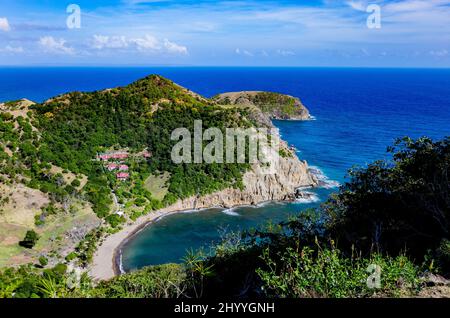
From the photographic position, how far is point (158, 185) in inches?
2379

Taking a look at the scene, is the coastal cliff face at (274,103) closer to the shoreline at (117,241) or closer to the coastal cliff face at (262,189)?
the coastal cliff face at (262,189)

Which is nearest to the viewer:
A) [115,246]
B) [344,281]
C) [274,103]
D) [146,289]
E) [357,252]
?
[344,281]

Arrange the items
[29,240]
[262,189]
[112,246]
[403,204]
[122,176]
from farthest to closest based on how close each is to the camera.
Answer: [262,189]
[122,176]
[112,246]
[29,240]
[403,204]

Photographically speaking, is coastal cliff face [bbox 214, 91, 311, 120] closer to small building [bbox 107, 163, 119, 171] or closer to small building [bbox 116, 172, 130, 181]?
small building [bbox 107, 163, 119, 171]

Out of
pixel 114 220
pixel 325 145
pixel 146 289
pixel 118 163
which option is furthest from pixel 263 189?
pixel 146 289

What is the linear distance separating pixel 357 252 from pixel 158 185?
4446cm

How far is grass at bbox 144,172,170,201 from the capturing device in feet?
193

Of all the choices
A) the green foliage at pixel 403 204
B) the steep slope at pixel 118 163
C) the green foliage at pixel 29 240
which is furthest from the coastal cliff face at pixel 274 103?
the green foliage at pixel 403 204

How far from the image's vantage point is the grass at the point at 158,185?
59.0 meters

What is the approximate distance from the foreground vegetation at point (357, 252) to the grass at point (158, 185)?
1164 inches

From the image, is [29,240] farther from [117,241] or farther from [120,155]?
[120,155]

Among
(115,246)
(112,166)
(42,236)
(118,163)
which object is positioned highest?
(118,163)

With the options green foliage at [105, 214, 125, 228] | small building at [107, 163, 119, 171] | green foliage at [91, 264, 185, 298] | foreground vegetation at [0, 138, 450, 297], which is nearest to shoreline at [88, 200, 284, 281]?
green foliage at [105, 214, 125, 228]

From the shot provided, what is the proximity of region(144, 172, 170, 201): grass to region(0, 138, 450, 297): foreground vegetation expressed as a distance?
29.6m
